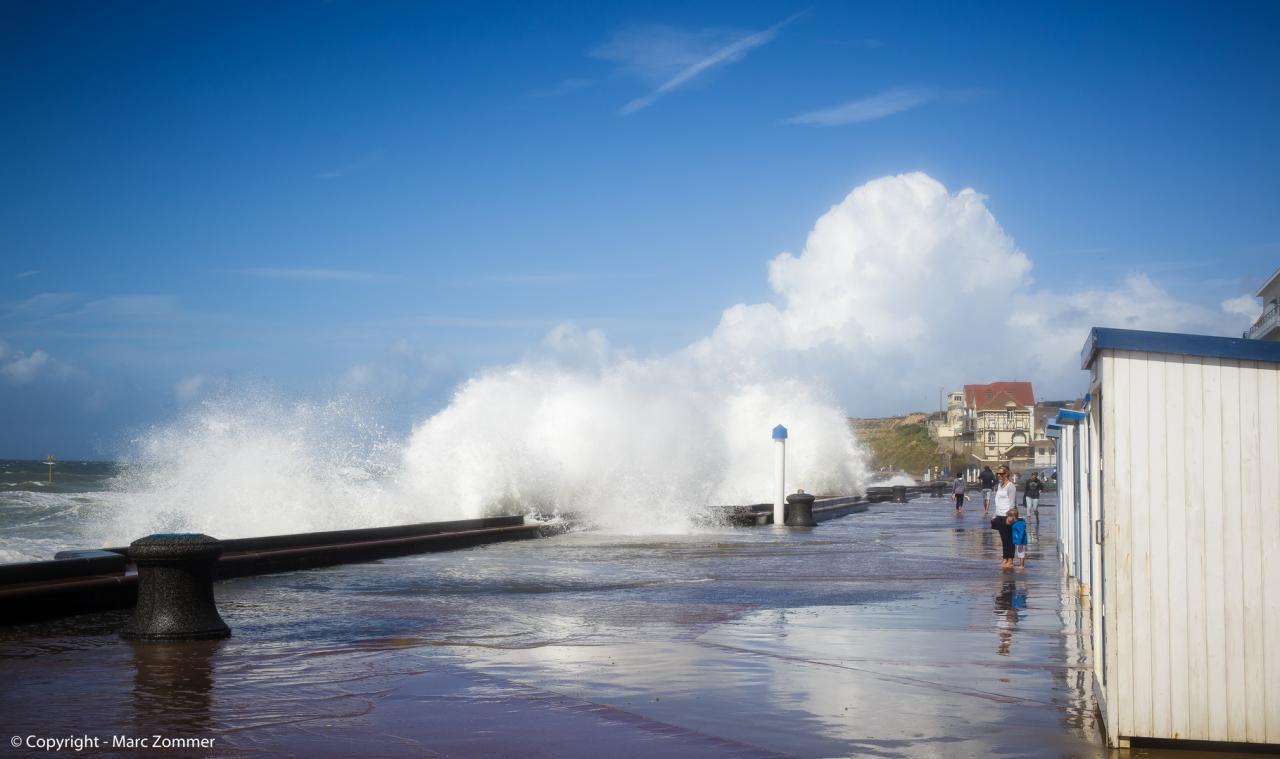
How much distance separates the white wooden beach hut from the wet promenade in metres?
0.54

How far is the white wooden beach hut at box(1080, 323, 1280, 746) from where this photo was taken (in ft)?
18.2

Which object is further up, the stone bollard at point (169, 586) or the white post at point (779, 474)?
the white post at point (779, 474)

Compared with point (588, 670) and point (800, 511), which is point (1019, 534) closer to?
point (588, 670)

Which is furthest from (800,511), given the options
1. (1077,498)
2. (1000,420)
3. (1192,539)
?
(1000,420)

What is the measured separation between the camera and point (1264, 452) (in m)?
Result: 5.61

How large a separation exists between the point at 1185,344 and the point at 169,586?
7122mm

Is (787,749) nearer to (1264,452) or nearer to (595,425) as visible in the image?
(1264,452)

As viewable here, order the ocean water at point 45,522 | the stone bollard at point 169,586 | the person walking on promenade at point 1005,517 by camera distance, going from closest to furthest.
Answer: the stone bollard at point 169,586, the person walking on promenade at point 1005,517, the ocean water at point 45,522

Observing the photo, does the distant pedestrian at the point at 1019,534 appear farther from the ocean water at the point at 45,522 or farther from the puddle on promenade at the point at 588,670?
the ocean water at the point at 45,522

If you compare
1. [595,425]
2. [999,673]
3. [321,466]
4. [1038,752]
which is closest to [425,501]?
[321,466]

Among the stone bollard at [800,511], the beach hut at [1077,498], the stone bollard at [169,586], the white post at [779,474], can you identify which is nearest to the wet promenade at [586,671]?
the stone bollard at [169,586]

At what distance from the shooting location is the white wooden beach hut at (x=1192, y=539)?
5.56 meters

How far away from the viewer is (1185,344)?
5.73 meters

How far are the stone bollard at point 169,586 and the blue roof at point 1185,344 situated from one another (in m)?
6.56
